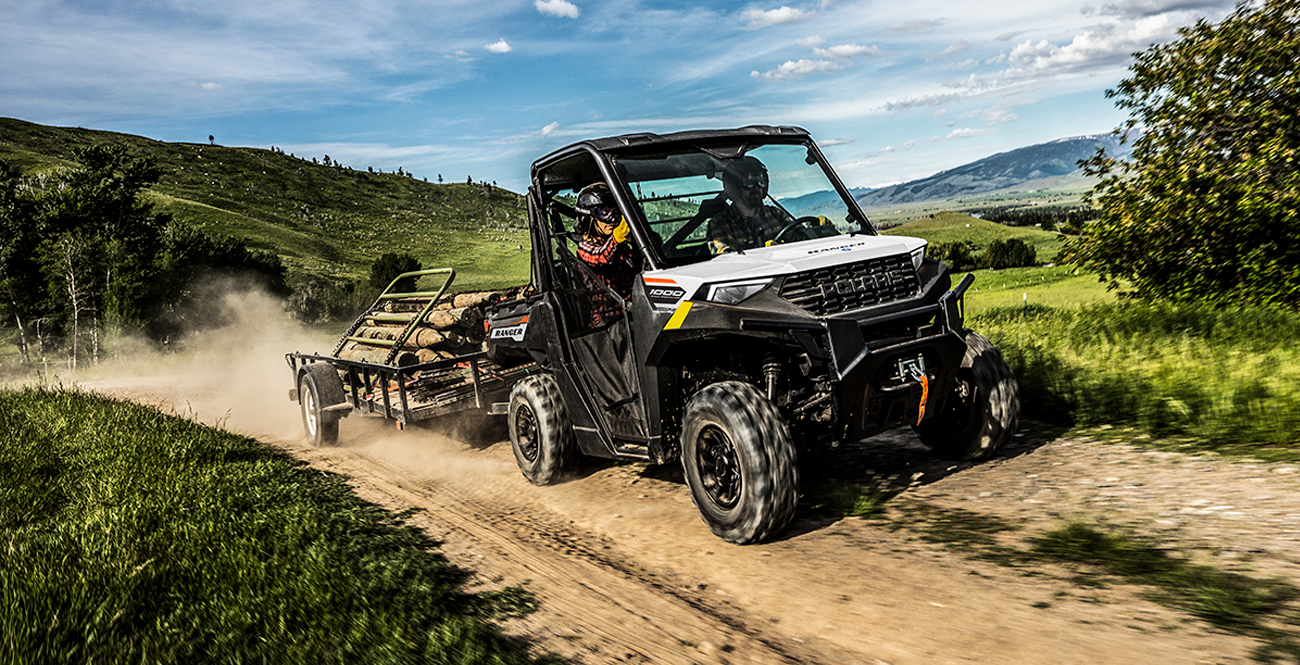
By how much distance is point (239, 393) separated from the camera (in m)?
16.2

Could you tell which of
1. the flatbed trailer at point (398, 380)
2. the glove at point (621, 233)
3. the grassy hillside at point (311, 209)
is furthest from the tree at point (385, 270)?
the glove at point (621, 233)

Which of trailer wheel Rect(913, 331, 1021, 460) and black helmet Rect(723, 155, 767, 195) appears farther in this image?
black helmet Rect(723, 155, 767, 195)

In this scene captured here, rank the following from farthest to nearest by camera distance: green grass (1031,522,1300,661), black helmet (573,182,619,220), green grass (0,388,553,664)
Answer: black helmet (573,182,619,220) → green grass (0,388,553,664) → green grass (1031,522,1300,661)

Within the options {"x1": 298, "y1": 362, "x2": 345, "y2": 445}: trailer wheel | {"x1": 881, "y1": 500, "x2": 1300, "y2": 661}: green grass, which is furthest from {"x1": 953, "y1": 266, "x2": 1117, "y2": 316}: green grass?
{"x1": 881, "y1": 500, "x2": 1300, "y2": 661}: green grass

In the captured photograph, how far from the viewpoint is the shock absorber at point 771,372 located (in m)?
5.14

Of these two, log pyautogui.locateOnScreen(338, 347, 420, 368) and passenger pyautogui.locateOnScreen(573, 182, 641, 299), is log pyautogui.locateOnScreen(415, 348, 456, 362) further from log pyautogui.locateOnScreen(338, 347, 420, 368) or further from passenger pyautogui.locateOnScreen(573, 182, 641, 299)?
passenger pyautogui.locateOnScreen(573, 182, 641, 299)

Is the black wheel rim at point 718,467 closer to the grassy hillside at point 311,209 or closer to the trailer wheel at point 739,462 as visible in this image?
the trailer wheel at point 739,462

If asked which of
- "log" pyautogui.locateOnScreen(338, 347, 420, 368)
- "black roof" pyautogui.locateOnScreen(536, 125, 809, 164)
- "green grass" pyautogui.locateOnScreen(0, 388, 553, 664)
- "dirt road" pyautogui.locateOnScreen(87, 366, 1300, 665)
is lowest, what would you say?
"dirt road" pyautogui.locateOnScreen(87, 366, 1300, 665)

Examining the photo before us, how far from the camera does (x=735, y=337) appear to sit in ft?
17.3

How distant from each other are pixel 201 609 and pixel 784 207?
446 centimetres

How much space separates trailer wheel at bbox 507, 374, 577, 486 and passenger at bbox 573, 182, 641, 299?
127cm

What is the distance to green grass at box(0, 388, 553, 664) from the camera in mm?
3580

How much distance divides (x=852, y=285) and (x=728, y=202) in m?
1.34

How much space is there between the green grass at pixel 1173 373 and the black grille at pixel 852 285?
2.71 meters
